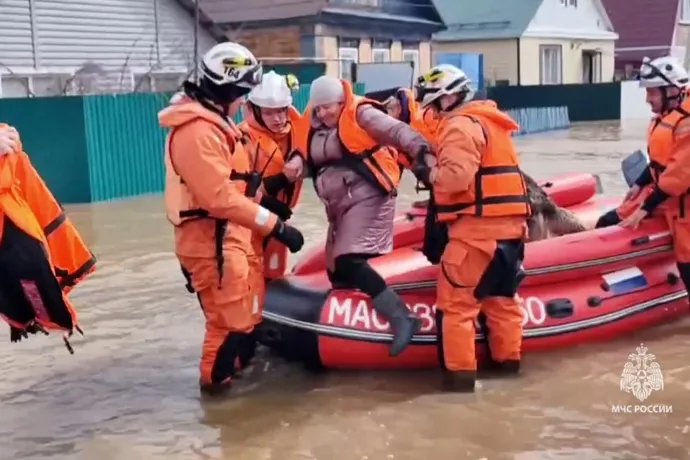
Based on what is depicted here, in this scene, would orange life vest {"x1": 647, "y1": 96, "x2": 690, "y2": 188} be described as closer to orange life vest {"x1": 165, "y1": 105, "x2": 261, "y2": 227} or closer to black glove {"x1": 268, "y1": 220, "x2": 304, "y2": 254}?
black glove {"x1": 268, "y1": 220, "x2": 304, "y2": 254}

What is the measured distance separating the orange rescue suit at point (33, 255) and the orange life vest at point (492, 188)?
184 cm

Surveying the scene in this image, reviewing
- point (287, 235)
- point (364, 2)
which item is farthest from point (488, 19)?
point (287, 235)

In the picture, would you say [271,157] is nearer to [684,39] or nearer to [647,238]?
[647,238]

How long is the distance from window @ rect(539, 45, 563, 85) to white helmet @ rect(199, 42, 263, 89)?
97.6 ft

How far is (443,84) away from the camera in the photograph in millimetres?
5160

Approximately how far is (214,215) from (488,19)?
29.3 meters

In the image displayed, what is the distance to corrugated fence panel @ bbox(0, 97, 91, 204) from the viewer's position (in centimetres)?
1320

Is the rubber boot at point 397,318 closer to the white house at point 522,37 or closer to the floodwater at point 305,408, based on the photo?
the floodwater at point 305,408

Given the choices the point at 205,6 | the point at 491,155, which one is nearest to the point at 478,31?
the point at 205,6

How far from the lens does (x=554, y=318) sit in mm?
5789

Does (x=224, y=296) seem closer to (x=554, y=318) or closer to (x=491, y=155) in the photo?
(x=491, y=155)

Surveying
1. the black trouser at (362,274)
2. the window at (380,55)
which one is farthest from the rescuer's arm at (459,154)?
the window at (380,55)

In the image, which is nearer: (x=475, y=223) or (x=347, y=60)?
(x=475, y=223)

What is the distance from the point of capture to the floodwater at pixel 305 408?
4.57 meters
